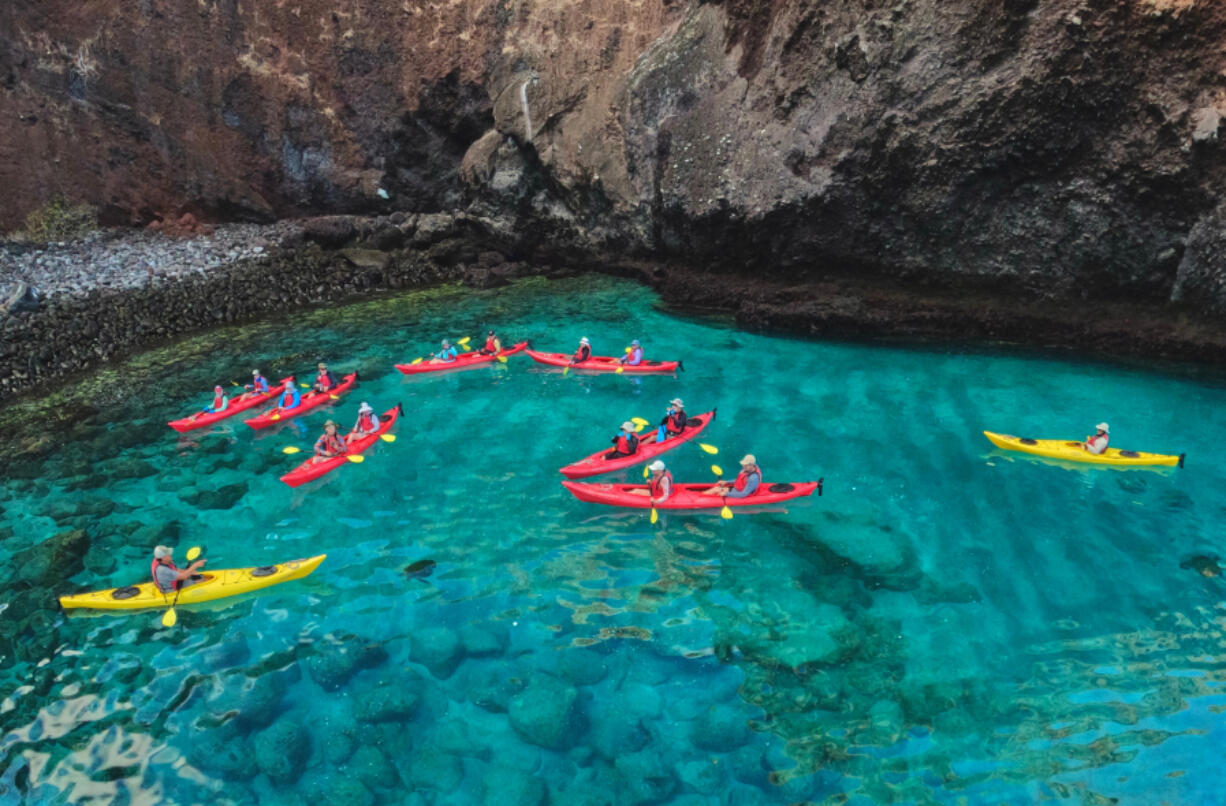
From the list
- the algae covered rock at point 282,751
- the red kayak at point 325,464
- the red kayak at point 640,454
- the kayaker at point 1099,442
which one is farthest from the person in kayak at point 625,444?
the kayaker at point 1099,442

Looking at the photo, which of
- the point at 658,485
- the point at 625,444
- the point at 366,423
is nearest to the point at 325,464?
the point at 366,423

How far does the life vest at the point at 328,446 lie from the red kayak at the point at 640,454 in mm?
5069

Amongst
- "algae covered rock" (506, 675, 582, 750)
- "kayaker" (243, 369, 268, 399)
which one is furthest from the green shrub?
"algae covered rock" (506, 675, 582, 750)

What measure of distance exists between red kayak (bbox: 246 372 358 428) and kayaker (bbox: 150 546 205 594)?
6.55 m

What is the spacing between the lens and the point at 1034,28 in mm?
17297

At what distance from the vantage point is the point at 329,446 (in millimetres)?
15930

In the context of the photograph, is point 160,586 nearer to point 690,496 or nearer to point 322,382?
point 322,382

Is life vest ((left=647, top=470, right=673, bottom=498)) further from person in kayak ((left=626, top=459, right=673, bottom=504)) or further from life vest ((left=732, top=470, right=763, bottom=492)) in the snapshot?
life vest ((left=732, top=470, right=763, bottom=492))

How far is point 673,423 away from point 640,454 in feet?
3.96

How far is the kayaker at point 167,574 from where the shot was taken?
1160 cm

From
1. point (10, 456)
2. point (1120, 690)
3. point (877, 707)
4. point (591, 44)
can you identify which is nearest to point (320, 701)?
point (877, 707)

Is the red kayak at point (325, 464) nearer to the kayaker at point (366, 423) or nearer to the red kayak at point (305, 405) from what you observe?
the kayaker at point (366, 423)

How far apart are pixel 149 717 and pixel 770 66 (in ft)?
73.1

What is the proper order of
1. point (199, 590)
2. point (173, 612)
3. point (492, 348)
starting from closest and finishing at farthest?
1. point (173, 612)
2. point (199, 590)
3. point (492, 348)
